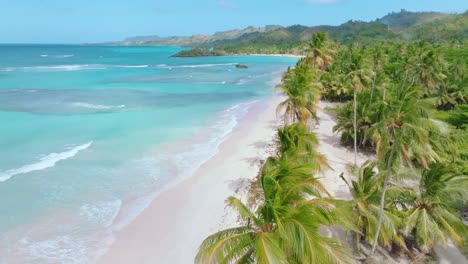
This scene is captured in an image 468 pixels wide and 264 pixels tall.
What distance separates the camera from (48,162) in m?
24.5

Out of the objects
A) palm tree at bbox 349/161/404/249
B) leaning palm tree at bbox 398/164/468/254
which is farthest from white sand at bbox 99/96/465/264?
palm tree at bbox 349/161/404/249

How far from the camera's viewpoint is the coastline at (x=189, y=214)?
1417 centimetres

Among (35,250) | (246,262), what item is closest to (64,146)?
(35,250)

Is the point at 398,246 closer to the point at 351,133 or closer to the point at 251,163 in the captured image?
the point at 251,163

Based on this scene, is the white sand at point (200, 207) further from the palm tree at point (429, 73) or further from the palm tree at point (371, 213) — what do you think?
the palm tree at point (429, 73)

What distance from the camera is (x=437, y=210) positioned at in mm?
12828

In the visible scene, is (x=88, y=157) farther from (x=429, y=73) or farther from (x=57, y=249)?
(x=429, y=73)

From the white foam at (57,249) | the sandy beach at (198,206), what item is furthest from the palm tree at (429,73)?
the white foam at (57,249)

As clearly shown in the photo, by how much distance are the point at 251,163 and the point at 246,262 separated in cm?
1516

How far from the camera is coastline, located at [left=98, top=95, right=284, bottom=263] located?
46.5ft

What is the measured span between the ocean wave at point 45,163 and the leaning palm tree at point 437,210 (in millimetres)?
21969

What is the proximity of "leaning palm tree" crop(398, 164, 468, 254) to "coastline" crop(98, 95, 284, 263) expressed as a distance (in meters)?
7.44

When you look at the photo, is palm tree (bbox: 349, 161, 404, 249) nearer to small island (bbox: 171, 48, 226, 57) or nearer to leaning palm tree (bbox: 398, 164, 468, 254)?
leaning palm tree (bbox: 398, 164, 468, 254)

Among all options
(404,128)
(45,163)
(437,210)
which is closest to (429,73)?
(437,210)
